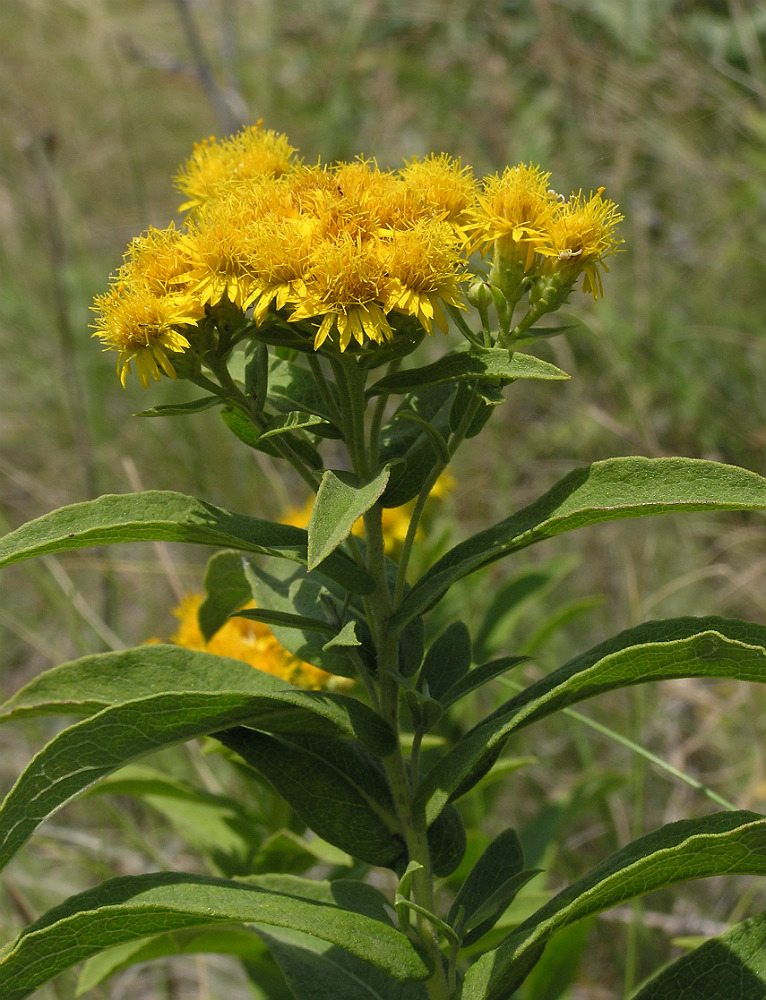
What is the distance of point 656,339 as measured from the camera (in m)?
4.87

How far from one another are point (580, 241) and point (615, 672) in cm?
63

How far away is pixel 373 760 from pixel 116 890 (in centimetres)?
45

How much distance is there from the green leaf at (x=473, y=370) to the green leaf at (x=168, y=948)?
41.0 inches

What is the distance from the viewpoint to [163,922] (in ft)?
4.27

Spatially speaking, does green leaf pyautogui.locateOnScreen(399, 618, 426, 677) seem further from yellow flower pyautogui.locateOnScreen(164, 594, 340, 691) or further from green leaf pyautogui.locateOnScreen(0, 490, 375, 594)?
yellow flower pyautogui.locateOnScreen(164, 594, 340, 691)

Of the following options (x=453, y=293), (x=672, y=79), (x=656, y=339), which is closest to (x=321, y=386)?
(x=453, y=293)

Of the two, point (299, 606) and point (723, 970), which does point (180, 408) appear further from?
point (723, 970)

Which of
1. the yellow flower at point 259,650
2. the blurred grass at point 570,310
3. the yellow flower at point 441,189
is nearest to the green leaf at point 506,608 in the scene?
the blurred grass at point 570,310

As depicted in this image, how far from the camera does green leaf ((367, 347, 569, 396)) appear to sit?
1309 mm

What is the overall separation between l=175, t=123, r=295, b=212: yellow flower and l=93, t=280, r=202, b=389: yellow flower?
31 centimetres

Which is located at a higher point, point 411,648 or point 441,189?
point 441,189

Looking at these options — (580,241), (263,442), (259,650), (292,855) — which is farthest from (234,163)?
(292,855)

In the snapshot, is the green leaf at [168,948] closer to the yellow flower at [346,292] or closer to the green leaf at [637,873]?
the green leaf at [637,873]

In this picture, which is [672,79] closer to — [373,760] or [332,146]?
[332,146]
